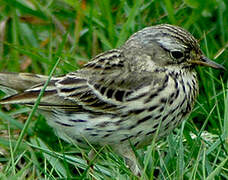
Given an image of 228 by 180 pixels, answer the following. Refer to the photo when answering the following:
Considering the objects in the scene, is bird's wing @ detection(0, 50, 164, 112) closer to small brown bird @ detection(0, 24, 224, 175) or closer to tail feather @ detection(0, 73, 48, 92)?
small brown bird @ detection(0, 24, 224, 175)

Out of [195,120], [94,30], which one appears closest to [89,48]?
[94,30]

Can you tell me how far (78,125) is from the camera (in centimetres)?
531

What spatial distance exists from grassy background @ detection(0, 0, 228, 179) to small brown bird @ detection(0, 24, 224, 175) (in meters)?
0.20

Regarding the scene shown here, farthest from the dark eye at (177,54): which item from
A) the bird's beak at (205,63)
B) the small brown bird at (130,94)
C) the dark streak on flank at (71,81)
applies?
the dark streak on flank at (71,81)

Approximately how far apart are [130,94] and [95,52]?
197 centimetres

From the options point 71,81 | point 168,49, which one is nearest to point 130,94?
point 168,49

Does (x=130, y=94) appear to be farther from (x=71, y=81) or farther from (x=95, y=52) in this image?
(x=95, y=52)

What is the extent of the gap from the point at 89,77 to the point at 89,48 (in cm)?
165

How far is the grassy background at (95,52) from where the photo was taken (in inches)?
212

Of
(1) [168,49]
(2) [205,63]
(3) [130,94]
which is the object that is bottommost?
(3) [130,94]

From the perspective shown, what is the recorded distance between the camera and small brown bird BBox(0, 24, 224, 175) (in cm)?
515

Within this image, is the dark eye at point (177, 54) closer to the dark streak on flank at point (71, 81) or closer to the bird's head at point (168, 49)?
the bird's head at point (168, 49)

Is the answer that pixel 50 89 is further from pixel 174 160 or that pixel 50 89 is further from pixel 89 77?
pixel 174 160

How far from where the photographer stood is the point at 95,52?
715 cm
